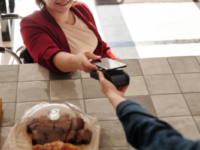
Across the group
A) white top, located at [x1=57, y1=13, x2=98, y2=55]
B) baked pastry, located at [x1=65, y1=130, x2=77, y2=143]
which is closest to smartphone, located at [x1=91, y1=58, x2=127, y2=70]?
baked pastry, located at [x1=65, y1=130, x2=77, y2=143]

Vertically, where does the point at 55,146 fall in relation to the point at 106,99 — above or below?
above

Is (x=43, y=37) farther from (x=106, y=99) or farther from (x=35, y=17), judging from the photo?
(x=106, y=99)

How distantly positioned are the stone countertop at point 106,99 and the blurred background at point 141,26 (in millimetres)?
1452

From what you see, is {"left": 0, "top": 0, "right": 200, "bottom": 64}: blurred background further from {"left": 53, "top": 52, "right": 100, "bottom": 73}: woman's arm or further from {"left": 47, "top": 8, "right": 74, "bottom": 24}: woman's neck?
{"left": 53, "top": 52, "right": 100, "bottom": 73}: woman's arm

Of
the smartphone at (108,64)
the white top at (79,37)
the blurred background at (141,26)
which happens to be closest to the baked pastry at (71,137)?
the smartphone at (108,64)

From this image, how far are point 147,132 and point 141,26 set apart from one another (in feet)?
9.08

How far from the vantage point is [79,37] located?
4.94 feet

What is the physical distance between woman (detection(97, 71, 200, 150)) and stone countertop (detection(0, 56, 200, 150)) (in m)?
0.34

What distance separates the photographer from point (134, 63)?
4.23 feet

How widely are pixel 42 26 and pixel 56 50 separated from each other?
0.25 m

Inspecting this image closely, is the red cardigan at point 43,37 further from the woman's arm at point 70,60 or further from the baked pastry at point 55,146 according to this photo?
the baked pastry at point 55,146

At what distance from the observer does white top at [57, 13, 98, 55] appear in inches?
57.4

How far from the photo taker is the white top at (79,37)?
57.4 inches

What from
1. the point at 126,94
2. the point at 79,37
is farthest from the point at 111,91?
the point at 79,37
